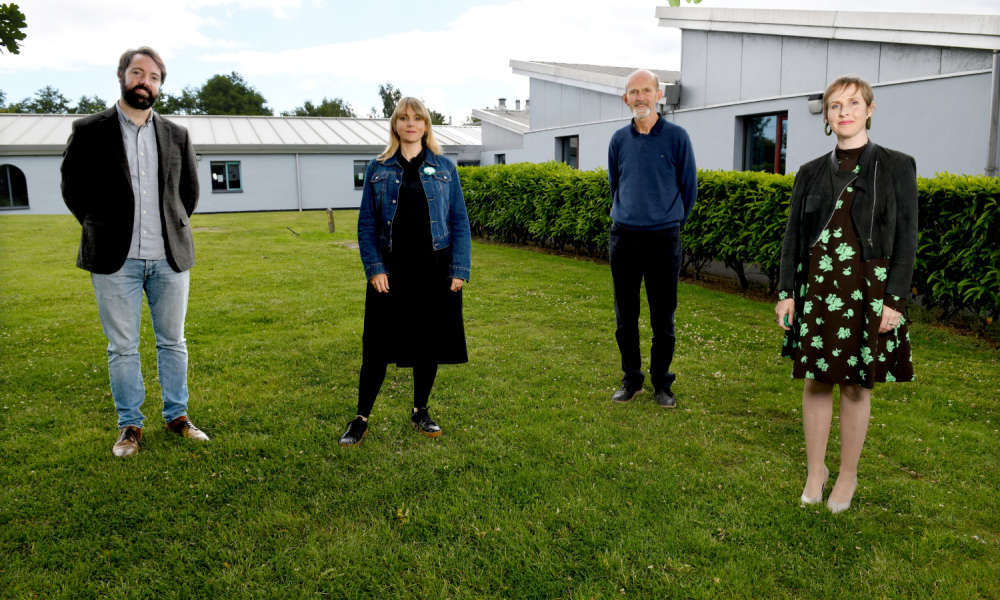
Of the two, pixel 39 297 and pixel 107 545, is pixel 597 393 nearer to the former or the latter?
pixel 107 545

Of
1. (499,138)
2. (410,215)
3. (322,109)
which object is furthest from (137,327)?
(322,109)

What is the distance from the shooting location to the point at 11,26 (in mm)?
1907

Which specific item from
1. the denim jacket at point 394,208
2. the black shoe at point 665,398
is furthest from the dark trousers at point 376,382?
the black shoe at point 665,398

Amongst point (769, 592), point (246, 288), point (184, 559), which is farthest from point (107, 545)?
point (246, 288)

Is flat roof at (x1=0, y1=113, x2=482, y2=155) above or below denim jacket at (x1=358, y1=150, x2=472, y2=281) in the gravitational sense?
above

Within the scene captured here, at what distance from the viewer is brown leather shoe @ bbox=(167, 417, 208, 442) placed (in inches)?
163

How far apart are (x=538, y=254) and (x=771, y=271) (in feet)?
17.9

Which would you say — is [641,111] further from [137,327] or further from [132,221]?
[137,327]

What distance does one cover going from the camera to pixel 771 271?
869 centimetres

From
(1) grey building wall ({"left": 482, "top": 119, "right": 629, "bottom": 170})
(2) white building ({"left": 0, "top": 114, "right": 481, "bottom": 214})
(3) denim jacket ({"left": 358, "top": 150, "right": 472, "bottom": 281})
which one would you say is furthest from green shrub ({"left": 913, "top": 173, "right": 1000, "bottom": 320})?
(2) white building ({"left": 0, "top": 114, "right": 481, "bottom": 214})

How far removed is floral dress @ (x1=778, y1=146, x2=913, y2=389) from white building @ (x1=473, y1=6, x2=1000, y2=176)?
7.92 meters

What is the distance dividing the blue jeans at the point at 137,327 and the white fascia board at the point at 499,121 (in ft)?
69.3

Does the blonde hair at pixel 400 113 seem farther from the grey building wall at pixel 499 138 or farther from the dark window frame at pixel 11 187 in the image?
the dark window frame at pixel 11 187

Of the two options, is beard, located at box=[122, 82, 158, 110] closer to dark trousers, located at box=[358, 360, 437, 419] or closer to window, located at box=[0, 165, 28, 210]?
dark trousers, located at box=[358, 360, 437, 419]
